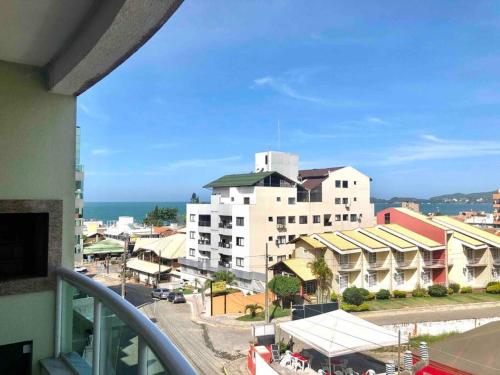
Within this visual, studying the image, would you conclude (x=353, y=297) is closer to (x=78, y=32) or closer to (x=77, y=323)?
(x=77, y=323)

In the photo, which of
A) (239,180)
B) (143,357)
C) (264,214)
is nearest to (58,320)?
(143,357)

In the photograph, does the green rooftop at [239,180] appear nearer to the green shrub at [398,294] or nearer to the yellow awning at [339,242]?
the yellow awning at [339,242]

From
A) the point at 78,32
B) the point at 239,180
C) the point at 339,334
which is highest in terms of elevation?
the point at 239,180

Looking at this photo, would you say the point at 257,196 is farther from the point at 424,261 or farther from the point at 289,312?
the point at 424,261

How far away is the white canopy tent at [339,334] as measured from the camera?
35.3ft

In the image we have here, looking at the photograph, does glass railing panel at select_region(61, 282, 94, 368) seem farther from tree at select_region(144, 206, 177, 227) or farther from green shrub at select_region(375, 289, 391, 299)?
tree at select_region(144, 206, 177, 227)

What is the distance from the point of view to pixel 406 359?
10.6m

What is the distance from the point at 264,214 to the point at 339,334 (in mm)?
15646

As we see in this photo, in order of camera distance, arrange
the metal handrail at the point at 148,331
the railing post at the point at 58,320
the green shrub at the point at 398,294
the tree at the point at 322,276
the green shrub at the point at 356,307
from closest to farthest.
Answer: the metal handrail at the point at 148,331, the railing post at the point at 58,320, the green shrub at the point at 356,307, the tree at the point at 322,276, the green shrub at the point at 398,294

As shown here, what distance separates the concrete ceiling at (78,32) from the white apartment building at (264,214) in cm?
2287

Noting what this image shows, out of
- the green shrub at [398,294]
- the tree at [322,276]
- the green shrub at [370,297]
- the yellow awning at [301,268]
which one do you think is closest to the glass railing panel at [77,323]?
the yellow awning at [301,268]

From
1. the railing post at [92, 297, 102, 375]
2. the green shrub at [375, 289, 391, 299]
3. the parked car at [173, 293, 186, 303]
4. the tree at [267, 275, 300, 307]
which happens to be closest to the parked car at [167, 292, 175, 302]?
the parked car at [173, 293, 186, 303]

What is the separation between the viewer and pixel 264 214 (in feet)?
87.9

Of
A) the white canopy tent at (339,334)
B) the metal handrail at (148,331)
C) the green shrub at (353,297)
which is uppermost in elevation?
the metal handrail at (148,331)
